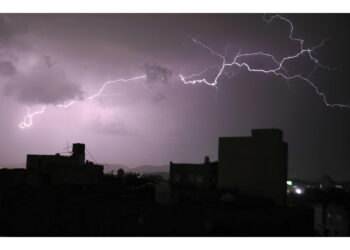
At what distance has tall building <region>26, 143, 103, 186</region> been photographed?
33156 mm

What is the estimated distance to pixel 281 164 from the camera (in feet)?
86.1

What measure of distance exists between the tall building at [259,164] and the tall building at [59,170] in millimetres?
12057

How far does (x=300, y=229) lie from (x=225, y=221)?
417cm

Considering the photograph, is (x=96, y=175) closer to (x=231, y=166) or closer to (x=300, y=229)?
(x=231, y=166)

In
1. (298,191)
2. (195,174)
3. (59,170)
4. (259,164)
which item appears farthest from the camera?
(298,191)

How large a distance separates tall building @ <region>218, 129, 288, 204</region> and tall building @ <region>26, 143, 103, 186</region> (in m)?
12.1

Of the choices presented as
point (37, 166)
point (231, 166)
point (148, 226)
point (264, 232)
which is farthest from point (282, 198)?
point (37, 166)

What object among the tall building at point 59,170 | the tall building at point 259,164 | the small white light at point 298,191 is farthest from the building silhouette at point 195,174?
the small white light at point 298,191

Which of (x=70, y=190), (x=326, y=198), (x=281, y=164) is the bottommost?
(x=326, y=198)

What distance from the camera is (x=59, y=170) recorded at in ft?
109

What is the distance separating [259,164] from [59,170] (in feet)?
51.7

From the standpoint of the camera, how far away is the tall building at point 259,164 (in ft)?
86.5

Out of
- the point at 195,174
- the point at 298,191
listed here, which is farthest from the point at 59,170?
the point at 298,191

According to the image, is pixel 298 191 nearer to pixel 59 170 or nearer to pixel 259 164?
pixel 259 164
